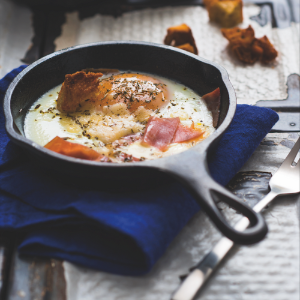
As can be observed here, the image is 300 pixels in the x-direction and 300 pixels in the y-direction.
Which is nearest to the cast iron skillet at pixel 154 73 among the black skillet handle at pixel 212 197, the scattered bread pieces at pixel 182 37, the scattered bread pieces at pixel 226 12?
the black skillet handle at pixel 212 197

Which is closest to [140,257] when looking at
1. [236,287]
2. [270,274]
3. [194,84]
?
[236,287]

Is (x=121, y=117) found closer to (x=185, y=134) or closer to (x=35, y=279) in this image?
(x=185, y=134)

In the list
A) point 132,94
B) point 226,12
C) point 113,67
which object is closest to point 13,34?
point 113,67

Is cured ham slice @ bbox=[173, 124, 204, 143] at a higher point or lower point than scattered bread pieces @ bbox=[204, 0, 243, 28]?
lower

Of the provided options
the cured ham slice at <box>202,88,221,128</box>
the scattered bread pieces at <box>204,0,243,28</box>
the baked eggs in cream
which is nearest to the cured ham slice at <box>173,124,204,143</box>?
the baked eggs in cream

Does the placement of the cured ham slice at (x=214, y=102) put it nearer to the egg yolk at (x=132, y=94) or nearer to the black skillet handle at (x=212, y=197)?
the egg yolk at (x=132, y=94)

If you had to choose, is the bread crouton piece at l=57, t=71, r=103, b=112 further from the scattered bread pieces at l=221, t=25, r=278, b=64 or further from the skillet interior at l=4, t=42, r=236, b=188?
the scattered bread pieces at l=221, t=25, r=278, b=64
